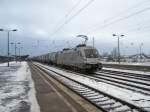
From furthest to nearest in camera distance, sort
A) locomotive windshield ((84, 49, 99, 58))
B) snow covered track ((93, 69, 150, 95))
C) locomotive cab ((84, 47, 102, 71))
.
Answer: locomotive windshield ((84, 49, 99, 58)) → locomotive cab ((84, 47, 102, 71)) → snow covered track ((93, 69, 150, 95))

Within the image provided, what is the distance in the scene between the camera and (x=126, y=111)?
434 inches

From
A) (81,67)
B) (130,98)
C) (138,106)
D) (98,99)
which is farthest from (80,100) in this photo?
(81,67)

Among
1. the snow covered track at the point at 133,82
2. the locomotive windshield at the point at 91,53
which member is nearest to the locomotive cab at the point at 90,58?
the locomotive windshield at the point at 91,53

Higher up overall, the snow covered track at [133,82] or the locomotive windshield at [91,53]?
the locomotive windshield at [91,53]

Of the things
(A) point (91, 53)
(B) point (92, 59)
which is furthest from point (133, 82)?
(A) point (91, 53)

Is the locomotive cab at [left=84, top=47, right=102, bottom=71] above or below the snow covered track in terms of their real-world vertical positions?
above

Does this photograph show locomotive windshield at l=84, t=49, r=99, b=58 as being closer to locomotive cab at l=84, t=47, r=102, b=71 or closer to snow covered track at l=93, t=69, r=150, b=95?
locomotive cab at l=84, t=47, r=102, b=71

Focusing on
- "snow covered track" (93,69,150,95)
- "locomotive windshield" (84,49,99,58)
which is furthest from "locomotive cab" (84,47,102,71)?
"snow covered track" (93,69,150,95)

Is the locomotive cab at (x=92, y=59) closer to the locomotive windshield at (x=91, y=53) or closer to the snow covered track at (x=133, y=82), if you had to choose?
the locomotive windshield at (x=91, y=53)

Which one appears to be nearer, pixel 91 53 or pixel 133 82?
pixel 133 82

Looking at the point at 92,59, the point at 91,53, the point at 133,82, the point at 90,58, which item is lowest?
the point at 133,82

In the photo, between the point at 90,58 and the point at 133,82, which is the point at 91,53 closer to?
the point at 90,58

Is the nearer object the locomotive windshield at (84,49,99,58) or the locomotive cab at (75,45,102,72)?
the locomotive cab at (75,45,102,72)

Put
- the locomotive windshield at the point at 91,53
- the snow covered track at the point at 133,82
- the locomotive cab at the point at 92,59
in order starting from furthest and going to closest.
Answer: the locomotive windshield at the point at 91,53, the locomotive cab at the point at 92,59, the snow covered track at the point at 133,82
